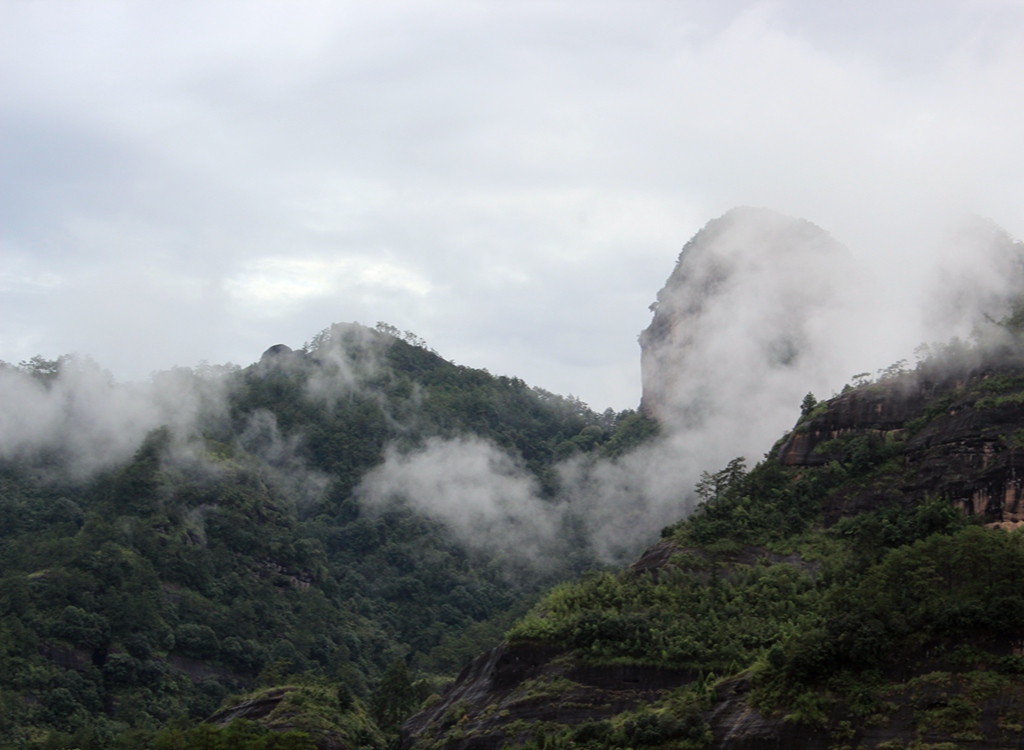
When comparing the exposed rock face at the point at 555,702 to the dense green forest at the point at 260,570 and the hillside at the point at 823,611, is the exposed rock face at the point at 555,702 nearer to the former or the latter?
the hillside at the point at 823,611

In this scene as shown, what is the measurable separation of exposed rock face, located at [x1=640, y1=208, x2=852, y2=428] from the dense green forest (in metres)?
7.96

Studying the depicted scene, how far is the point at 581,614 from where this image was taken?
60750 millimetres

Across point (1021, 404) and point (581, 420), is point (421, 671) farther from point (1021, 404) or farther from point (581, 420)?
point (581, 420)

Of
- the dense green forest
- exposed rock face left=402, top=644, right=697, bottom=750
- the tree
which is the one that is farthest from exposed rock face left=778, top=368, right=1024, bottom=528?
the dense green forest

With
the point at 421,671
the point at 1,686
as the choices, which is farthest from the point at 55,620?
the point at 421,671

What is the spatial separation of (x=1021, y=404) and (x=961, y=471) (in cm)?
461

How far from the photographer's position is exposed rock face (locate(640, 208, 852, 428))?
122 metres

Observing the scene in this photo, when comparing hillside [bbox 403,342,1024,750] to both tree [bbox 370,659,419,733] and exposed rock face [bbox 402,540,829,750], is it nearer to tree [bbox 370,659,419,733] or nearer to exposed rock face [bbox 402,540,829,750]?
exposed rock face [bbox 402,540,829,750]

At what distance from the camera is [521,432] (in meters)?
147

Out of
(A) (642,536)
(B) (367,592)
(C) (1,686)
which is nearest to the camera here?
(C) (1,686)

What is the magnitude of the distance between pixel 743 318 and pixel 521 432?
105 feet

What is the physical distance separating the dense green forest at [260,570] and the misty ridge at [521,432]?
489 millimetres

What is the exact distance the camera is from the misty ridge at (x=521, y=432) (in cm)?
11362

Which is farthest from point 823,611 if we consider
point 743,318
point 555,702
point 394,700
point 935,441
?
point 743,318
